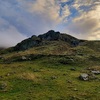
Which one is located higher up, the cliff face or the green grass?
the cliff face

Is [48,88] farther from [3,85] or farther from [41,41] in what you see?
[41,41]

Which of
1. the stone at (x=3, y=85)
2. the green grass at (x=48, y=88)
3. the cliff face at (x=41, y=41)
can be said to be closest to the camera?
the green grass at (x=48, y=88)

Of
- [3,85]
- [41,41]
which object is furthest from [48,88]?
[41,41]

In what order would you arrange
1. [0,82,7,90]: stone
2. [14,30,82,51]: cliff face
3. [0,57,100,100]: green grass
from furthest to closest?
[14,30,82,51]: cliff face, [0,82,7,90]: stone, [0,57,100,100]: green grass

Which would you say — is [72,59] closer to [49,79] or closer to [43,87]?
[49,79]

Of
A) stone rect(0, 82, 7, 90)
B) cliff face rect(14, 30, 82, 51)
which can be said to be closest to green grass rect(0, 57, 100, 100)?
stone rect(0, 82, 7, 90)

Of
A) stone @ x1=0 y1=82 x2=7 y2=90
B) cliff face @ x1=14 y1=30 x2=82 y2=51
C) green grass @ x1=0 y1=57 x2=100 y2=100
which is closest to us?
green grass @ x1=0 y1=57 x2=100 y2=100

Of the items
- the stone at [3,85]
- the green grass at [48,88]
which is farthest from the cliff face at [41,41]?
Result: the stone at [3,85]

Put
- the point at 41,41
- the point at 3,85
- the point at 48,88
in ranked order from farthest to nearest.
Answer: the point at 41,41 → the point at 48,88 → the point at 3,85

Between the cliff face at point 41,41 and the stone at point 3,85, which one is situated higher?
the cliff face at point 41,41

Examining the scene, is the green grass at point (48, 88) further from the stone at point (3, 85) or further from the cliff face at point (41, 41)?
the cliff face at point (41, 41)

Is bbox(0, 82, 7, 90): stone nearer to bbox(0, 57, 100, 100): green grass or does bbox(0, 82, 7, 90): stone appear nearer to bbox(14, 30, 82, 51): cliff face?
bbox(0, 57, 100, 100): green grass

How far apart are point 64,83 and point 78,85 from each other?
2.59m

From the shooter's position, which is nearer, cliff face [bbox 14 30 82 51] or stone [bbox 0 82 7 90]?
stone [bbox 0 82 7 90]
